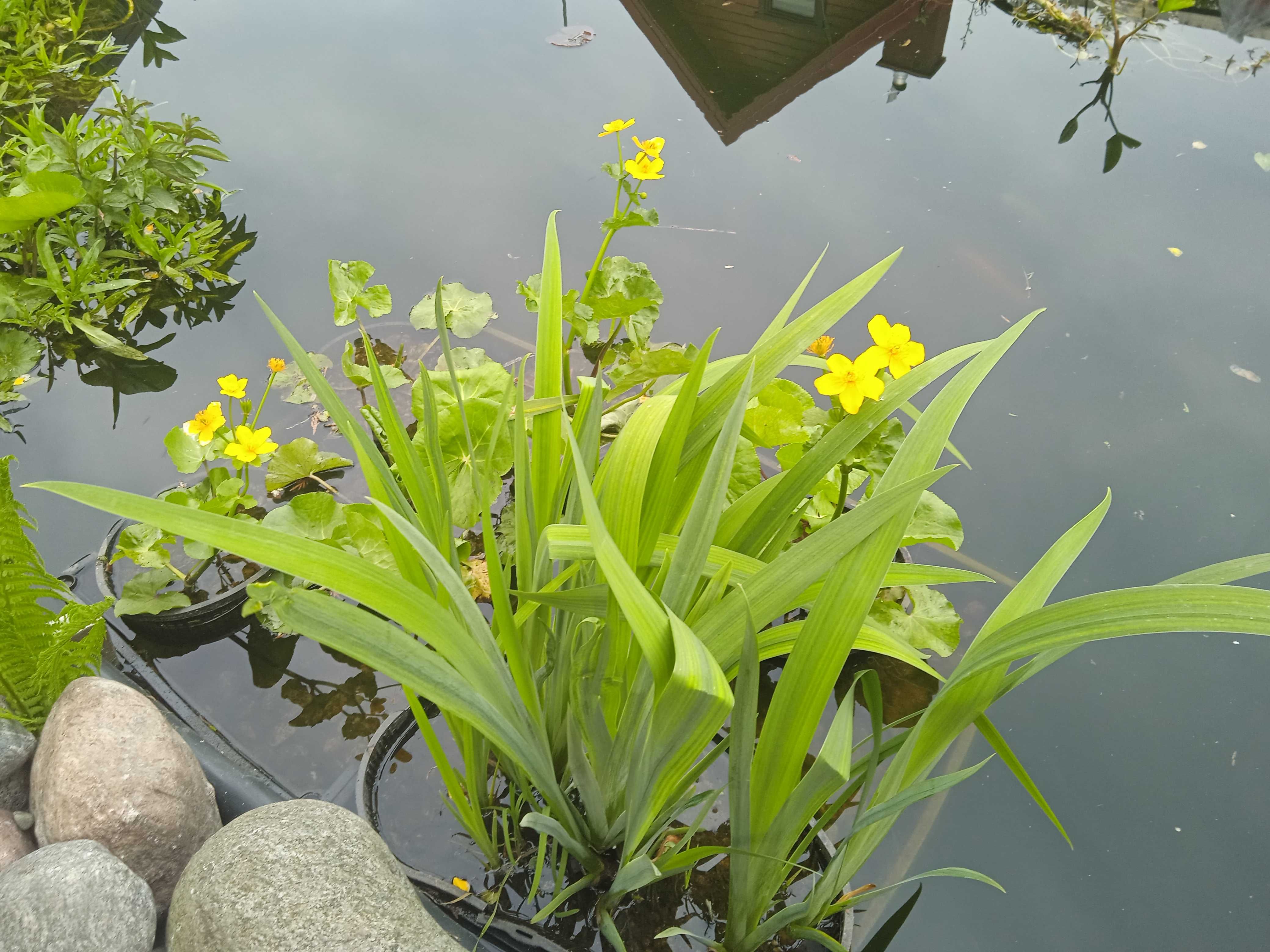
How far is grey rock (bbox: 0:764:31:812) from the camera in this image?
1.29 meters

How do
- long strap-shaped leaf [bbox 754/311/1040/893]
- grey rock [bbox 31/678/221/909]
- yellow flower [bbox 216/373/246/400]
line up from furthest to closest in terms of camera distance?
yellow flower [bbox 216/373/246/400], grey rock [bbox 31/678/221/909], long strap-shaped leaf [bbox 754/311/1040/893]

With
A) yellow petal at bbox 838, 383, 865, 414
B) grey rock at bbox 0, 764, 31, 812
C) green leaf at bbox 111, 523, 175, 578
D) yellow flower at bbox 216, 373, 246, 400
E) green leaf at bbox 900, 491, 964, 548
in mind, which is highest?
yellow petal at bbox 838, 383, 865, 414

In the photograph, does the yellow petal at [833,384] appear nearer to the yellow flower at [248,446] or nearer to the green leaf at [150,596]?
the yellow flower at [248,446]

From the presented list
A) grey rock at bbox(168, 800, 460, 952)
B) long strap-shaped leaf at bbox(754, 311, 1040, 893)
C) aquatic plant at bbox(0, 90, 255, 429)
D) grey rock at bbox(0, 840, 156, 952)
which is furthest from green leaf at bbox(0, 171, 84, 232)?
long strap-shaped leaf at bbox(754, 311, 1040, 893)

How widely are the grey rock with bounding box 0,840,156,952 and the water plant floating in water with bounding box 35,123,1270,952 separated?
1.46ft

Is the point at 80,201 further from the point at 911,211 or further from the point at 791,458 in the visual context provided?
the point at 911,211

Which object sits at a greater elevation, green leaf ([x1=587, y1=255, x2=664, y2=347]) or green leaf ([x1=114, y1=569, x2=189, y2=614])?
green leaf ([x1=587, y1=255, x2=664, y2=347])

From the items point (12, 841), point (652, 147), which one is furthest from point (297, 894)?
point (652, 147)

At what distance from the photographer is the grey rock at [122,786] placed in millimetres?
1165

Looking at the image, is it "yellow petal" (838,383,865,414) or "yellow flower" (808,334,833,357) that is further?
"yellow flower" (808,334,833,357)

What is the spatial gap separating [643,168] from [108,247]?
5.16 ft

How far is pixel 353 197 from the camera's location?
254cm

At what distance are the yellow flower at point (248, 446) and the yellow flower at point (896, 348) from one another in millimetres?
1052

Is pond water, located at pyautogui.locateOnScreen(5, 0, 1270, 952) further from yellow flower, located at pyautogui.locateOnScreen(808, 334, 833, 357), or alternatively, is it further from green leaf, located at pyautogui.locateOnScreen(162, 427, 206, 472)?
yellow flower, located at pyautogui.locateOnScreen(808, 334, 833, 357)
